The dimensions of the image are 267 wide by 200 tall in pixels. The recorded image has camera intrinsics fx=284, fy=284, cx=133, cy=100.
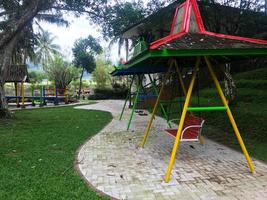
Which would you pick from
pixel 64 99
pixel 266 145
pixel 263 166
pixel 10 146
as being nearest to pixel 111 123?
pixel 10 146

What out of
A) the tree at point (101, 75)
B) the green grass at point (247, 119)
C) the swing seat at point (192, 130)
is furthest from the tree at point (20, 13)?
the tree at point (101, 75)

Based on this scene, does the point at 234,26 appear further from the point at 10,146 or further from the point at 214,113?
the point at 10,146

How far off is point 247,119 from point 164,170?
465cm

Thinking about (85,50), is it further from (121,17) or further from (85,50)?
(121,17)

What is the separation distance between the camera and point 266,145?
6.73m

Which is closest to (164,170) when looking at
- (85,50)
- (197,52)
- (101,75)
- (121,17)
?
(197,52)

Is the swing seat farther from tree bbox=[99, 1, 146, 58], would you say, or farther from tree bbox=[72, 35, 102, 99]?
tree bbox=[72, 35, 102, 99]

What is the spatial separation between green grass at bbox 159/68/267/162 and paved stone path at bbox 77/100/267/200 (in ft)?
2.19

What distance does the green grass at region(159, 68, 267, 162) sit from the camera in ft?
23.2

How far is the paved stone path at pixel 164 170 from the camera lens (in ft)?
13.1

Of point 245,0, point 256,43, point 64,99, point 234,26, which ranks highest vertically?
point 245,0

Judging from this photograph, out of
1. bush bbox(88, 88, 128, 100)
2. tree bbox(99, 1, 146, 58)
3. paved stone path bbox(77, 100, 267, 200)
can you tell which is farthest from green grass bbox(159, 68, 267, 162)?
bush bbox(88, 88, 128, 100)

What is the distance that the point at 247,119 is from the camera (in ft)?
28.1

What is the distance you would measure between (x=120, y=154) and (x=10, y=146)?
274 cm
